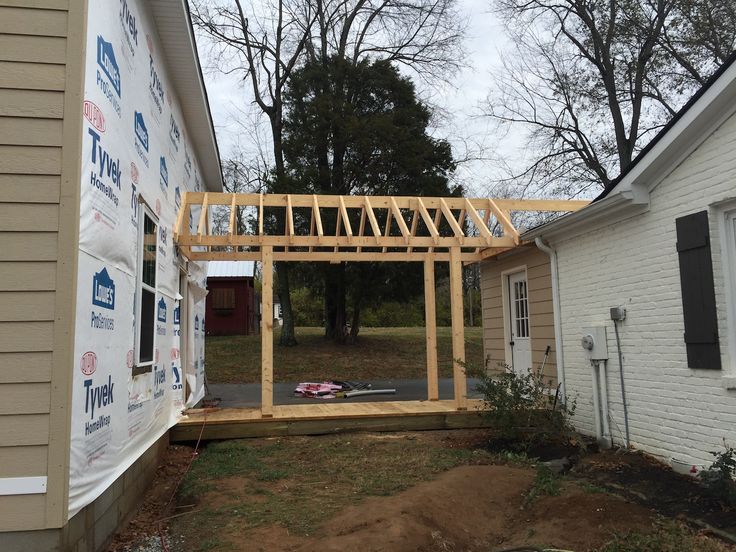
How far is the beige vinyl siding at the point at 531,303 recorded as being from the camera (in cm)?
821

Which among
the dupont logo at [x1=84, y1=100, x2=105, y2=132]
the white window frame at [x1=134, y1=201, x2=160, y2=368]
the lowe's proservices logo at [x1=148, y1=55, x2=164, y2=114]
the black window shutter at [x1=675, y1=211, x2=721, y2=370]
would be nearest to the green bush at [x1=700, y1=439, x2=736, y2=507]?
the black window shutter at [x1=675, y1=211, x2=721, y2=370]

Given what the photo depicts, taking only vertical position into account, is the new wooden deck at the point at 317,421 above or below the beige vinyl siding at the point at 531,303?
below

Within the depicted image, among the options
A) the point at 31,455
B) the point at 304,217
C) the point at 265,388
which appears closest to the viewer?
the point at 31,455

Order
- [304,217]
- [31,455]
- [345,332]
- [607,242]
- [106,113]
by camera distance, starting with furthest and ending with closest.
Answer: [345,332], [304,217], [607,242], [106,113], [31,455]

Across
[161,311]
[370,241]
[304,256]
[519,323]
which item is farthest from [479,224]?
[161,311]

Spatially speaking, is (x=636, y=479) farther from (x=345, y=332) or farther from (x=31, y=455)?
(x=345, y=332)

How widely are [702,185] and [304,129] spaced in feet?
51.0

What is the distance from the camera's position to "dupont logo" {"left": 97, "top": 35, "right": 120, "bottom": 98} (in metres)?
4.02

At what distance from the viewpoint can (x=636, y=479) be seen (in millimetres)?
5363

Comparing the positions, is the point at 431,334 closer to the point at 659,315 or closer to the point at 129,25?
the point at 659,315

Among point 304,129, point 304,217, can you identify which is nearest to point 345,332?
point 304,217

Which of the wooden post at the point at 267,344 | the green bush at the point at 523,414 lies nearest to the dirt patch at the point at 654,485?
the green bush at the point at 523,414

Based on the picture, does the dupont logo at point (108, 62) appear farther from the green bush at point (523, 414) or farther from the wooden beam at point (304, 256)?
the green bush at point (523, 414)

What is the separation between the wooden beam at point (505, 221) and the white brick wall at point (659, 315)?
1.23 meters
